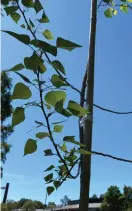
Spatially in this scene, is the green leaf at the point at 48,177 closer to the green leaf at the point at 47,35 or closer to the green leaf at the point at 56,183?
the green leaf at the point at 56,183

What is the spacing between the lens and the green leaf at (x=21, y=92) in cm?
58

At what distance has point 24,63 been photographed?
0.60m

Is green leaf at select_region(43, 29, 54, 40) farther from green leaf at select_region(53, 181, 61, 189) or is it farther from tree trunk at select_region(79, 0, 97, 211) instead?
green leaf at select_region(53, 181, 61, 189)

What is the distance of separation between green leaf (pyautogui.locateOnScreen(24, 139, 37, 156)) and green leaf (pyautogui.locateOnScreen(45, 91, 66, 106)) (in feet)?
0.30

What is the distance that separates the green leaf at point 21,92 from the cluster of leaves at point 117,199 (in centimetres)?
4387

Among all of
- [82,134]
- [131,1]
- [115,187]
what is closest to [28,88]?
[82,134]

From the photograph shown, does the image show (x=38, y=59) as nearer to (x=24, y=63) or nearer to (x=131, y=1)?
(x=24, y=63)

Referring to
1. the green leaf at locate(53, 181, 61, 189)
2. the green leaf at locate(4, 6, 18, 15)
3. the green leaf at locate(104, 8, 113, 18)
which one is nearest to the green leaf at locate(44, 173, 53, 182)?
the green leaf at locate(53, 181, 61, 189)

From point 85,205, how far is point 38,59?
334mm

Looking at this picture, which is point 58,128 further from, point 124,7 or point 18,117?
point 124,7

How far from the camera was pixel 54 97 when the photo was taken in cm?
61

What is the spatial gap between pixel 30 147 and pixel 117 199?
1761 inches

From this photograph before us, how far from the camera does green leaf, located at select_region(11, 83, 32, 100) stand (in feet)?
1.89

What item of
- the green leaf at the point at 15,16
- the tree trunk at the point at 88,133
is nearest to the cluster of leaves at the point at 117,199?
the tree trunk at the point at 88,133
